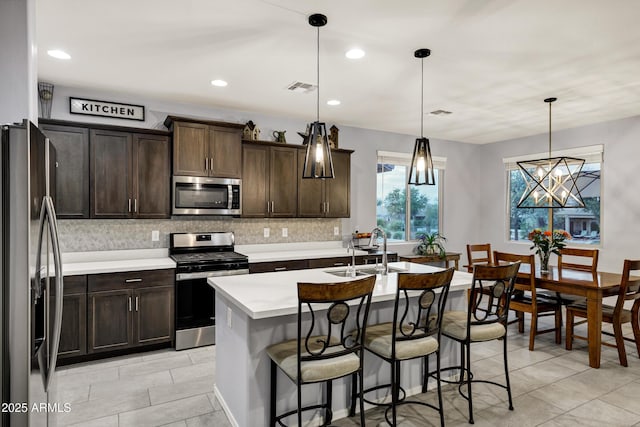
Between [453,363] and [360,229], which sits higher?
[360,229]

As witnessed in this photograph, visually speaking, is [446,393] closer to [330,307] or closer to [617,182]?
[330,307]

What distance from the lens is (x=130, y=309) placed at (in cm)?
376

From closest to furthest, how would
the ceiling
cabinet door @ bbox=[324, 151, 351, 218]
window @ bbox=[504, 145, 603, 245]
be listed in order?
the ceiling, cabinet door @ bbox=[324, 151, 351, 218], window @ bbox=[504, 145, 603, 245]

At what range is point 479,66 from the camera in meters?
3.46

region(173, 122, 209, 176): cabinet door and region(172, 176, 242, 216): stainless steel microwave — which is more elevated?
region(173, 122, 209, 176): cabinet door

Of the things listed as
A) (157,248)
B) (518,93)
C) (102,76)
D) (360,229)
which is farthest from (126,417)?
(518,93)

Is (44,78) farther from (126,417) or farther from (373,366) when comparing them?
(373,366)

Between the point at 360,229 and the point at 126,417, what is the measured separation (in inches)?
158

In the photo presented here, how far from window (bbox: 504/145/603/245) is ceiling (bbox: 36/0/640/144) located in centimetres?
89

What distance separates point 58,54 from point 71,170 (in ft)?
3.72

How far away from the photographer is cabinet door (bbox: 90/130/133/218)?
12.9 ft

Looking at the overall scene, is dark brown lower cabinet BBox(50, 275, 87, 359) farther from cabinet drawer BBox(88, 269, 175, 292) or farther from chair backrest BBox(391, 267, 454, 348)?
chair backrest BBox(391, 267, 454, 348)

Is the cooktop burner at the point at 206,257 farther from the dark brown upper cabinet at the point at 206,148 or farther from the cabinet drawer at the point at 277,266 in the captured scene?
the dark brown upper cabinet at the point at 206,148

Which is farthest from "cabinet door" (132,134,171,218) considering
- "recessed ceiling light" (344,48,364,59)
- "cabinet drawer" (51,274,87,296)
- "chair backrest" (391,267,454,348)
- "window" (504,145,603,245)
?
"window" (504,145,603,245)
